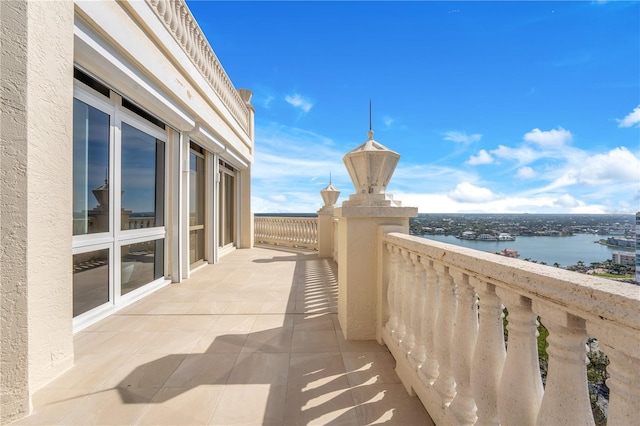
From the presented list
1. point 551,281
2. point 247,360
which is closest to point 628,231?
point 551,281

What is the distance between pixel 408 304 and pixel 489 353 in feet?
2.95

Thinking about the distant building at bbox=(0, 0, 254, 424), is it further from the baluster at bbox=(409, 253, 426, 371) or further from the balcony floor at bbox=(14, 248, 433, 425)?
the baluster at bbox=(409, 253, 426, 371)

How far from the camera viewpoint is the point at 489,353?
1.19 meters

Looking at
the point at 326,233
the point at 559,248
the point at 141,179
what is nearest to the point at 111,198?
the point at 141,179

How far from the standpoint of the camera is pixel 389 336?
240 cm

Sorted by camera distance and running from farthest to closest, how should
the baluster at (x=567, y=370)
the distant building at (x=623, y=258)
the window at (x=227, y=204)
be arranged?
the window at (x=227, y=204) < the distant building at (x=623, y=258) < the baluster at (x=567, y=370)

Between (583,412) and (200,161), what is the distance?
21.7 feet

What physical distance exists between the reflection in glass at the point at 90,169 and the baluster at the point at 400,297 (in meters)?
3.31

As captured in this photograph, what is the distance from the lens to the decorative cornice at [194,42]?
12.9 feet

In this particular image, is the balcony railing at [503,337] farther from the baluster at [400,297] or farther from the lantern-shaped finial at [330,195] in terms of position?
the lantern-shaped finial at [330,195]

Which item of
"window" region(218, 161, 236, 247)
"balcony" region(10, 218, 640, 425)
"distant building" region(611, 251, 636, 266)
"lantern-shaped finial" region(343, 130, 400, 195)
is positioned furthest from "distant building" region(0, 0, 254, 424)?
"distant building" region(611, 251, 636, 266)

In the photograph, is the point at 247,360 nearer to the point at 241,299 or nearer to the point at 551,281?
the point at 241,299

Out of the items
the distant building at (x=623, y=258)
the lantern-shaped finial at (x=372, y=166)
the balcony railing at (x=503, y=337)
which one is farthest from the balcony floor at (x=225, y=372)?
the lantern-shaped finial at (x=372, y=166)

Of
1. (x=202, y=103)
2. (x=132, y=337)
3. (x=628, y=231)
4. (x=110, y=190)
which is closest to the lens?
(x=628, y=231)
